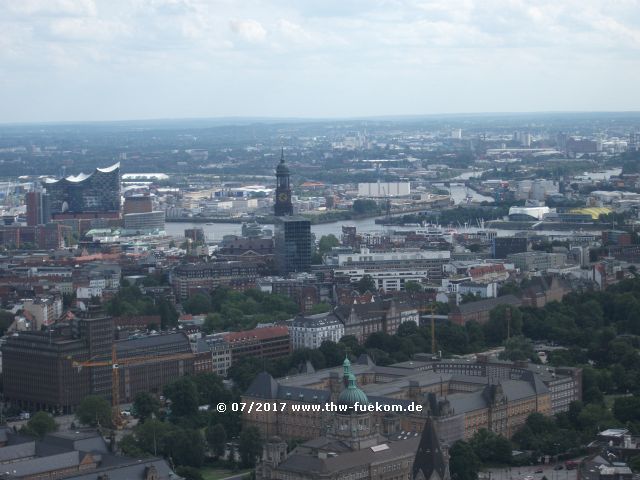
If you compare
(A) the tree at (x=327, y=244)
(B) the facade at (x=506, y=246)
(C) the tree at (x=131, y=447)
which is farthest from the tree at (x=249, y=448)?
(A) the tree at (x=327, y=244)

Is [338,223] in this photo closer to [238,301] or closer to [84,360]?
[238,301]

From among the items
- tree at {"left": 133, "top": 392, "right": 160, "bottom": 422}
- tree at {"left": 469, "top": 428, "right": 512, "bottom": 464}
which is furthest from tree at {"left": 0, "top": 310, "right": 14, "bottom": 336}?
tree at {"left": 469, "top": 428, "right": 512, "bottom": 464}

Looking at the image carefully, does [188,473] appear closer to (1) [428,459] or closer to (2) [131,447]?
(2) [131,447]

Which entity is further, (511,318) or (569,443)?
(511,318)

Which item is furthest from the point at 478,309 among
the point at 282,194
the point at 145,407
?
the point at 282,194

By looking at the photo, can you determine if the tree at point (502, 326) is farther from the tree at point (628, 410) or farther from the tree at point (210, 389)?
the tree at point (628, 410)

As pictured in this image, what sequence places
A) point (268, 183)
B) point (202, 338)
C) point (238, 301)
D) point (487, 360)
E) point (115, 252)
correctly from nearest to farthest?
1. point (487, 360)
2. point (202, 338)
3. point (238, 301)
4. point (115, 252)
5. point (268, 183)

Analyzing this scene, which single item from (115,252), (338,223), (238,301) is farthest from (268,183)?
(238,301)
